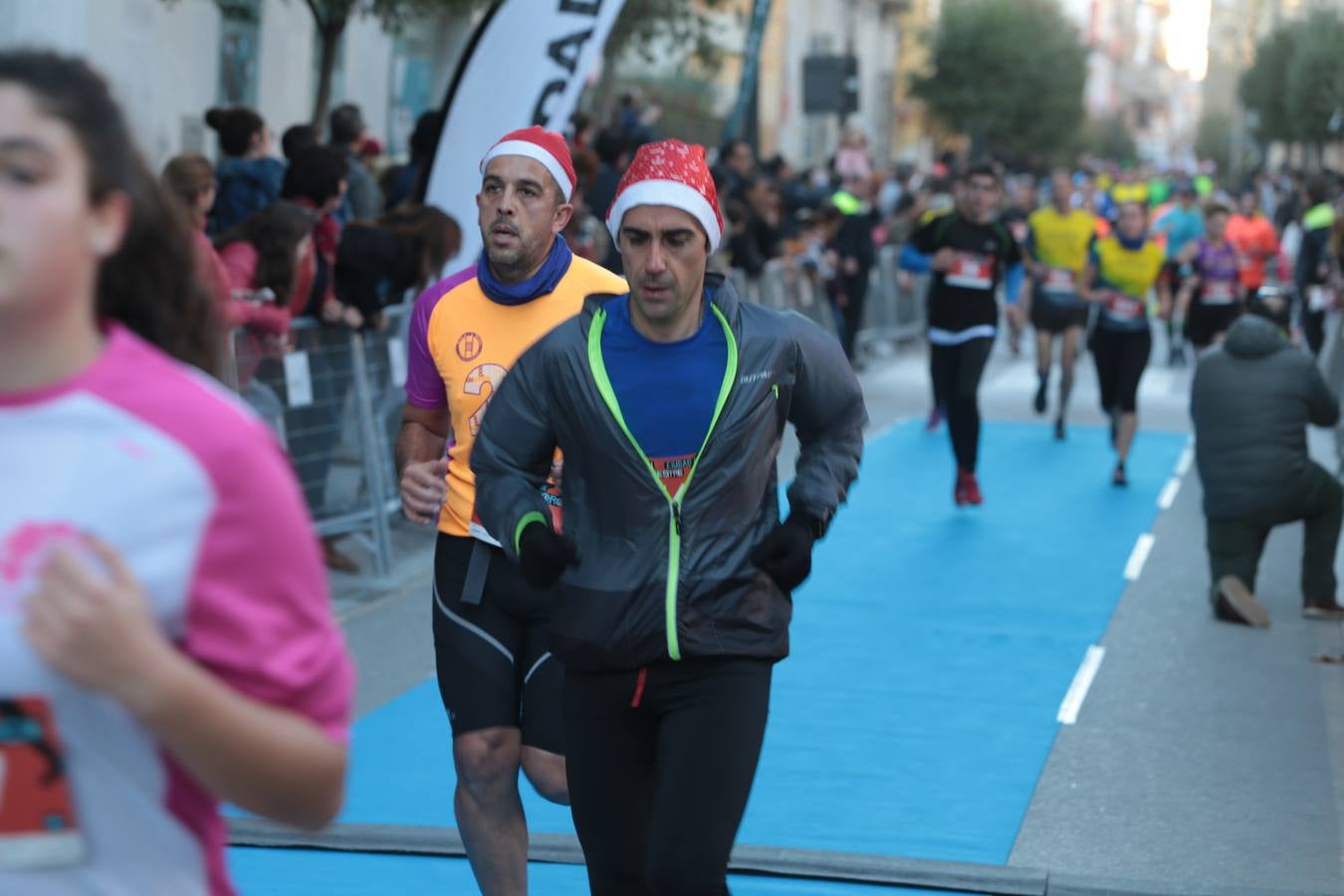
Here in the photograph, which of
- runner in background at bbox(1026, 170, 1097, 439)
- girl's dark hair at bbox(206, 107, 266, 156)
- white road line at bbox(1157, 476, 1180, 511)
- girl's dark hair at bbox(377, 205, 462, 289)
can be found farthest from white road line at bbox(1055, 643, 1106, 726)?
runner in background at bbox(1026, 170, 1097, 439)

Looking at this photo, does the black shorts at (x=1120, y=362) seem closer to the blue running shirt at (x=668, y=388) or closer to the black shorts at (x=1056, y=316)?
the black shorts at (x=1056, y=316)

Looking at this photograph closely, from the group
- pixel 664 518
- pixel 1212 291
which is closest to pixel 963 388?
pixel 1212 291

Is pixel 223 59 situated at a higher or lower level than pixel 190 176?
higher

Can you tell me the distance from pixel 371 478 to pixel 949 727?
3519 mm

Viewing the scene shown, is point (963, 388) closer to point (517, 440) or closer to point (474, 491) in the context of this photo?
point (474, 491)

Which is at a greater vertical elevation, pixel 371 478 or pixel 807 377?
pixel 807 377

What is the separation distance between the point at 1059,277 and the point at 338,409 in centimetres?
842

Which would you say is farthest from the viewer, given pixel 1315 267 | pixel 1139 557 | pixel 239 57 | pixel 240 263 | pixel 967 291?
pixel 1315 267

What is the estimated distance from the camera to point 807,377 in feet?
13.2

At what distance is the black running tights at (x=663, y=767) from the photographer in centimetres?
376

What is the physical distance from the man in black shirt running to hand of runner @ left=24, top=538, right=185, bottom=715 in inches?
433

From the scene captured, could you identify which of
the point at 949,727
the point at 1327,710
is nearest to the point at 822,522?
the point at 949,727

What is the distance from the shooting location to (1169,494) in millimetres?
14289

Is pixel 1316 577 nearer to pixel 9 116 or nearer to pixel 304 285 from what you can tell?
pixel 304 285
